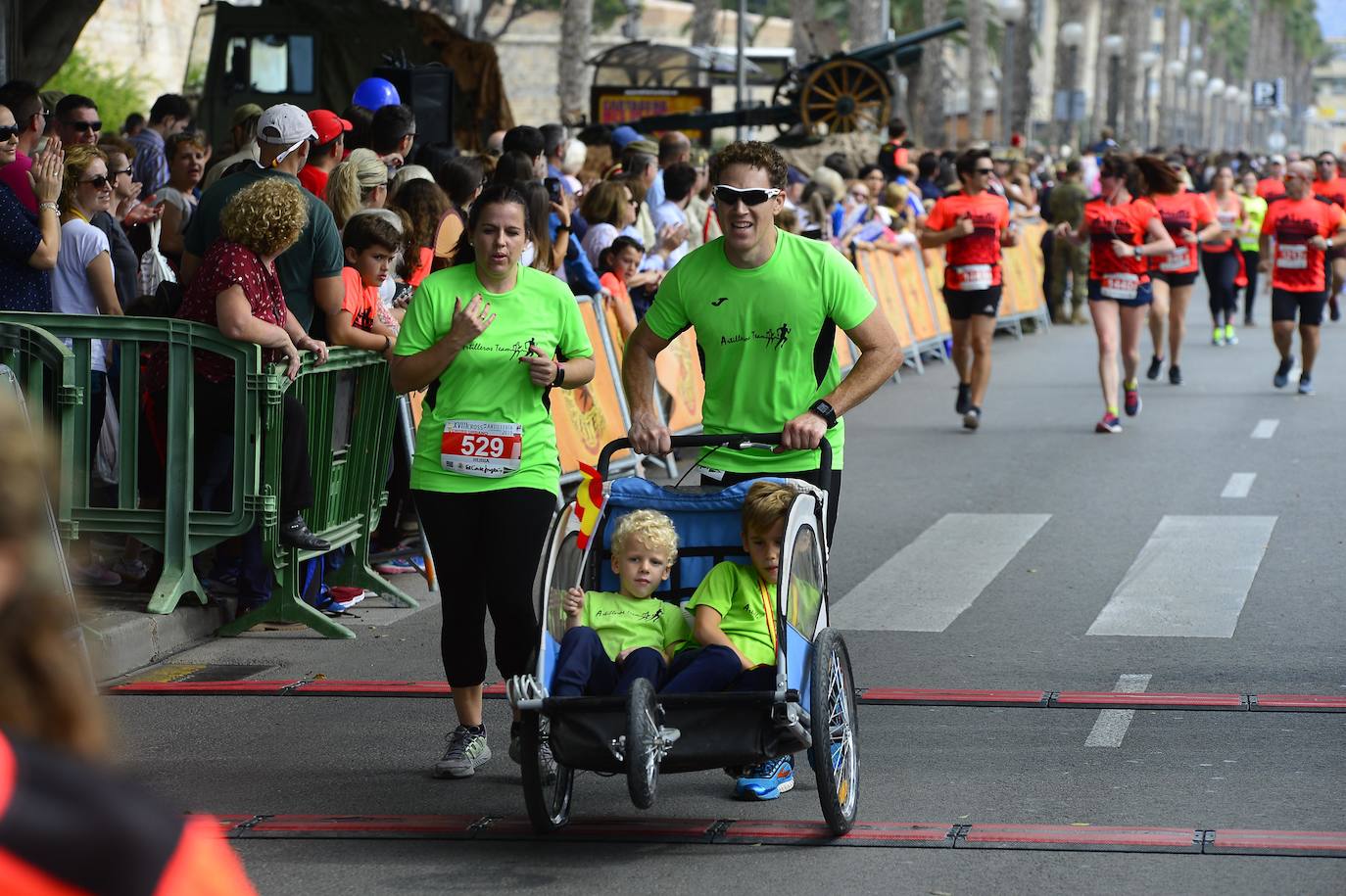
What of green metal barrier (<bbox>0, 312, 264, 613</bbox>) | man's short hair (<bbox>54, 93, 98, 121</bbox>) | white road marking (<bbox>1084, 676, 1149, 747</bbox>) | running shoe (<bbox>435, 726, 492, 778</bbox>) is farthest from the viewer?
man's short hair (<bbox>54, 93, 98, 121</bbox>)

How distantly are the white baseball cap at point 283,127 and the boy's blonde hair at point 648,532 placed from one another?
4078 millimetres

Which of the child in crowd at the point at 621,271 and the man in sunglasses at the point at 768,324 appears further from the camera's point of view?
the child in crowd at the point at 621,271

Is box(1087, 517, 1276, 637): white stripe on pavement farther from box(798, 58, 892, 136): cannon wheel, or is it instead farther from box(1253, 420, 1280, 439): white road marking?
box(798, 58, 892, 136): cannon wheel

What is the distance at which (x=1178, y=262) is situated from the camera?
1788 cm

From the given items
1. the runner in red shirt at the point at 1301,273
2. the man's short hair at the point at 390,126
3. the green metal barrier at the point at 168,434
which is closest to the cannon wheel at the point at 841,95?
the runner in red shirt at the point at 1301,273

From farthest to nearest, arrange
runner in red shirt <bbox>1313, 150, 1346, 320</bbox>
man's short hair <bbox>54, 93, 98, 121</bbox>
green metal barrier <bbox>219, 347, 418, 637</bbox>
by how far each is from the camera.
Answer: runner in red shirt <bbox>1313, 150, 1346, 320</bbox> → man's short hair <bbox>54, 93, 98, 121</bbox> → green metal barrier <bbox>219, 347, 418, 637</bbox>

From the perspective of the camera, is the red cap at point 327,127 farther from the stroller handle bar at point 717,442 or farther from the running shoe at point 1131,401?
the running shoe at point 1131,401

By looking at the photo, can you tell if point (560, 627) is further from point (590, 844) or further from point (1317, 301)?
point (1317, 301)

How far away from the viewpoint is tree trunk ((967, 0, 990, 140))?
55.8 m

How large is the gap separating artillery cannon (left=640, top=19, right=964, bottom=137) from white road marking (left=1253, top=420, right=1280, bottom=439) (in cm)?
1608

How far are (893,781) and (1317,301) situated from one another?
12.2m

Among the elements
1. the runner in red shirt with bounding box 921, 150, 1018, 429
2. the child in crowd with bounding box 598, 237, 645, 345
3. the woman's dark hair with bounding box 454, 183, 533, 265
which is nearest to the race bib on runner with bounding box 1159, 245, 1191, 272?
the runner in red shirt with bounding box 921, 150, 1018, 429

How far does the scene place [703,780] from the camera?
638 cm

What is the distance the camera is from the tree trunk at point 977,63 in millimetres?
55750
